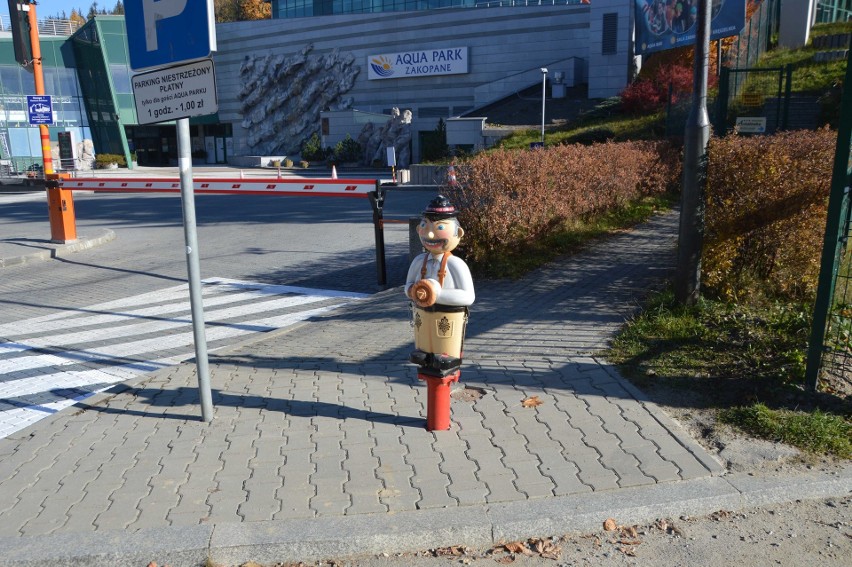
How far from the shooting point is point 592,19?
43469 mm

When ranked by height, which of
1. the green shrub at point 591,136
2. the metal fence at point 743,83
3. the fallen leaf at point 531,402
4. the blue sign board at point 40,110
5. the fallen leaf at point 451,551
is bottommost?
the fallen leaf at point 451,551

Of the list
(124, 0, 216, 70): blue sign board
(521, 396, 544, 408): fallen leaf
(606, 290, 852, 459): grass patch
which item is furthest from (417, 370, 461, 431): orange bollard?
(124, 0, 216, 70): blue sign board

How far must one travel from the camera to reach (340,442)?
477 cm

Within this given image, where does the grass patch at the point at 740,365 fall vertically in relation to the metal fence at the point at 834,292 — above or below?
below

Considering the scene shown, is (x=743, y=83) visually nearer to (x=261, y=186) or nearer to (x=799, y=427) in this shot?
(x=261, y=186)

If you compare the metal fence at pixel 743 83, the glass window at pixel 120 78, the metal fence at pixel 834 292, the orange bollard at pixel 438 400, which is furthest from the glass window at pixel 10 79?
the metal fence at pixel 834 292

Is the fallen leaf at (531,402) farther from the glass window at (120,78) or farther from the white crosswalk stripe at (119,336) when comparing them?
the glass window at (120,78)

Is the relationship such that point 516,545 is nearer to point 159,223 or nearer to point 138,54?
point 138,54

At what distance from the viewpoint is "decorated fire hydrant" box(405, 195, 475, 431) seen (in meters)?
4.56

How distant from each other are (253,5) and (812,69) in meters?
66.4

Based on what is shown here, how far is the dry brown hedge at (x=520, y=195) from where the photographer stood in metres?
9.59

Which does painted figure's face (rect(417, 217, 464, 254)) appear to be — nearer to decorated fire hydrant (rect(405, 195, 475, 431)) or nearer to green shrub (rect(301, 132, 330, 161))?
decorated fire hydrant (rect(405, 195, 475, 431))

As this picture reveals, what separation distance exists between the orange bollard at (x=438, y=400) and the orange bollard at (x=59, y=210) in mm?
11745

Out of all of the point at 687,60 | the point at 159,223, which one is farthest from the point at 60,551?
the point at 687,60
